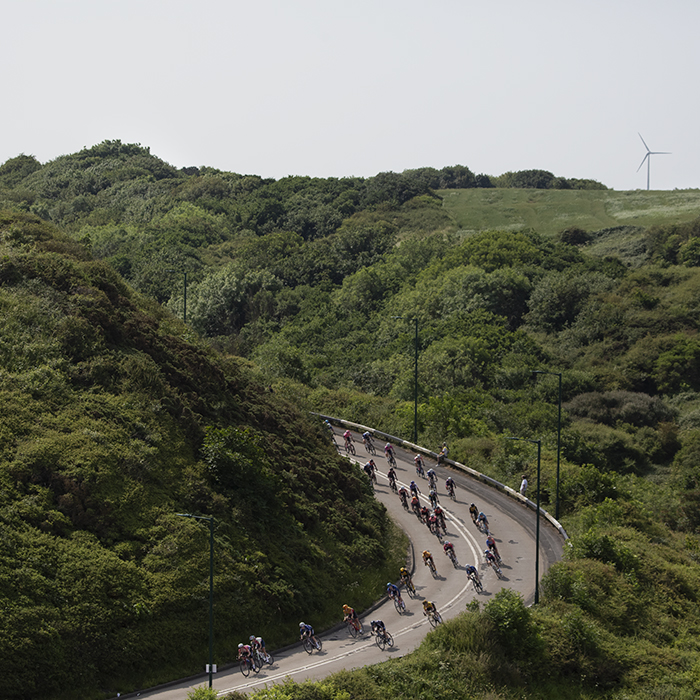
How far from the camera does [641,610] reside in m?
37.4

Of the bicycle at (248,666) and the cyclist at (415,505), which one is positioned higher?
the cyclist at (415,505)

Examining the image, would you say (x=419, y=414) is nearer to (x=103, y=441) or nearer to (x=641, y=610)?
(x=641, y=610)

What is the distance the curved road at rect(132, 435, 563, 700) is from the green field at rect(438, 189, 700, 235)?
78.7 meters

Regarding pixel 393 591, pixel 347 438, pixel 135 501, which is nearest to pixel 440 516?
pixel 393 591

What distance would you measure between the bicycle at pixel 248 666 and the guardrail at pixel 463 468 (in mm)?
19138

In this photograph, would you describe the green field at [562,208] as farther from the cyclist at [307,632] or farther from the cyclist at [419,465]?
the cyclist at [307,632]

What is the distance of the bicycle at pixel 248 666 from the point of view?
28.9 m

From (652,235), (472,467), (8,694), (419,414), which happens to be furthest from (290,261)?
(8,694)

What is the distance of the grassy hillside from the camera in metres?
28.4

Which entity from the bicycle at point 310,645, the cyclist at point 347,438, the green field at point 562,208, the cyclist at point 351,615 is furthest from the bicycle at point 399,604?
the green field at point 562,208

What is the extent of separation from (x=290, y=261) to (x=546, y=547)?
74809 millimetres

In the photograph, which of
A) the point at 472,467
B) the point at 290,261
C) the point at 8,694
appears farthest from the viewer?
the point at 290,261

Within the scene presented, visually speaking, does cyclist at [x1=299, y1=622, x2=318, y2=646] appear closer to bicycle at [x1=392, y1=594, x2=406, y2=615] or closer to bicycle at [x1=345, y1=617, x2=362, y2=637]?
bicycle at [x1=345, y1=617, x2=362, y2=637]

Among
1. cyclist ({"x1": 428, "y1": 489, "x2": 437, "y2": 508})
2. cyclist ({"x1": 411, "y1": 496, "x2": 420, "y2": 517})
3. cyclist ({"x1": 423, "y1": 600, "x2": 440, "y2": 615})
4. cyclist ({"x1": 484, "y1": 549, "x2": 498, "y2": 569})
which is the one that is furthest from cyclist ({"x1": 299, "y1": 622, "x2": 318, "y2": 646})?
cyclist ({"x1": 428, "y1": 489, "x2": 437, "y2": 508})
